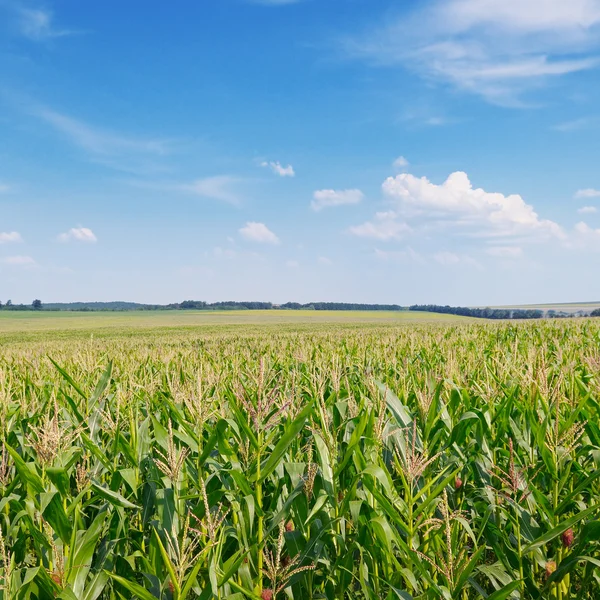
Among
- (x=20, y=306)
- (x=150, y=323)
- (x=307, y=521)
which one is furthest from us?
(x=20, y=306)

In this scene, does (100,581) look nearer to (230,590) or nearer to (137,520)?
(230,590)

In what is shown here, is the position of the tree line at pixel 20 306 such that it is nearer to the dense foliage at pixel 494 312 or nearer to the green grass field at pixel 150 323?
the green grass field at pixel 150 323

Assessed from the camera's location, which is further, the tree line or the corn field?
the tree line

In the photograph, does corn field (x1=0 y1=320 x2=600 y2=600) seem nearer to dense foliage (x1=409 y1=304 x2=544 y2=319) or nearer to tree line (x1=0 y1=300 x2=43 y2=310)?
dense foliage (x1=409 y1=304 x2=544 y2=319)

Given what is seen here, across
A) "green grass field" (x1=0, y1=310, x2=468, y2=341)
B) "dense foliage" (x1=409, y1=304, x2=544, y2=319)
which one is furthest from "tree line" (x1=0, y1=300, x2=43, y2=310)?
"dense foliage" (x1=409, y1=304, x2=544, y2=319)

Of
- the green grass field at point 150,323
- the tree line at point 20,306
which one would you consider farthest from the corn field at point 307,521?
the tree line at point 20,306

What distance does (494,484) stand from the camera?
3.39 metres

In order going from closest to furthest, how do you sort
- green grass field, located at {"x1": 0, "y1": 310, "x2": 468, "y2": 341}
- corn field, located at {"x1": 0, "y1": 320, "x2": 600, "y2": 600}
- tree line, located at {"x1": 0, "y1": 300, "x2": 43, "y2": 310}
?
corn field, located at {"x1": 0, "y1": 320, "x2": 600, "y2": 600} < green grass field, located at {"x1": 0, "y1": 310, "x2": 468, "y2": 341} < tree line, located at {"x1": 0, "y1": 300, "x2": 43, "y2": 310}

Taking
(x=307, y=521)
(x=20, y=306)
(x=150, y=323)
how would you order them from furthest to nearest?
(x=20, y=306)
(x=150, y=323)
(x=307, y=521)

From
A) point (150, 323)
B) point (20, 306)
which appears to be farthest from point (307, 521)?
point (20, 306)

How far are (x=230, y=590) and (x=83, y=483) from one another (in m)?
1.36

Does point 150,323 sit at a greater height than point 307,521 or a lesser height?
lesser

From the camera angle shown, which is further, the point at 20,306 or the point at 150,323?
the point at 20,306

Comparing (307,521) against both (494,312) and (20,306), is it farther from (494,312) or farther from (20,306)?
(20,306)
